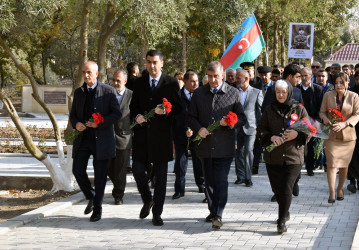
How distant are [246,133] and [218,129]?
3.30 m

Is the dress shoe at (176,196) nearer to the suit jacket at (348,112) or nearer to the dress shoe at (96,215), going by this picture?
the dress shoe at (96,215)

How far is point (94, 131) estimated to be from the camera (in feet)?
27.0

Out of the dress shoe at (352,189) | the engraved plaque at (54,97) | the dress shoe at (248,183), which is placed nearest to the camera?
the dress shoe at (352,189)

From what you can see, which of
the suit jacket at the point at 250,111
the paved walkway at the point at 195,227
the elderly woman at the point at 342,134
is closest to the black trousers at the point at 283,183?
the paved walkway at the point at 195,227

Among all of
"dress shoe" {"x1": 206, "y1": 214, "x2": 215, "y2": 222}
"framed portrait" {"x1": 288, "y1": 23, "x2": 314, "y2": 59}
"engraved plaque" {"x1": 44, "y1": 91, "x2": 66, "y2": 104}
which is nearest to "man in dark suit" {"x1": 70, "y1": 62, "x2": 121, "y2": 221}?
"dress shoe" {"x1": 206, "y1": 214, "x2": 215, "y2": 222}

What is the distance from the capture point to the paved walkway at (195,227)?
7012 millimetres

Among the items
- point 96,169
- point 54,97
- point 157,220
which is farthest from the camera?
point 54,97

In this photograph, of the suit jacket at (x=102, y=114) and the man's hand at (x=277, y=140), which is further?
the suit jacket at (x=102, y=114)

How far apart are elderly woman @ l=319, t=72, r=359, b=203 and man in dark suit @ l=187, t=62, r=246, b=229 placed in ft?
7.20

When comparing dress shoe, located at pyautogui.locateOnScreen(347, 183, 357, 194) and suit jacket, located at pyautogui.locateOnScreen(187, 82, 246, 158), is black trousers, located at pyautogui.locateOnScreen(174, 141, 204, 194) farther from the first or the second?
dress shoe, located at pyautogui.locateOnScreen(347, 183, 357, 194)

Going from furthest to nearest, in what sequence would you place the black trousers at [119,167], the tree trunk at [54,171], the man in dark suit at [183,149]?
the tree trunk at [54,171], the man in dark suit at [183,149], the black trousers at [119,167]

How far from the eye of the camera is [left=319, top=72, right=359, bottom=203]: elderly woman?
941 centimetres

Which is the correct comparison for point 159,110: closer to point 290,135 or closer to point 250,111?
point 290,135

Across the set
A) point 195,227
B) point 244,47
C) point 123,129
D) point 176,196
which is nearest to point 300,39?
point 244,47
